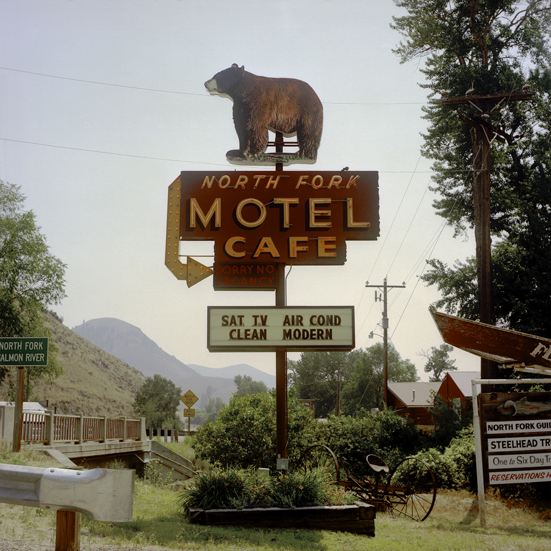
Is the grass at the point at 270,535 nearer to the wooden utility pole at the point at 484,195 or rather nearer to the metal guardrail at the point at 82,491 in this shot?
the metal guardrail at the point at 82,491

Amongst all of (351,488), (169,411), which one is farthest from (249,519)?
(169,411)

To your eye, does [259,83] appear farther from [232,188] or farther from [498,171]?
[498,171]

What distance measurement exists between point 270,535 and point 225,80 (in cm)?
1208

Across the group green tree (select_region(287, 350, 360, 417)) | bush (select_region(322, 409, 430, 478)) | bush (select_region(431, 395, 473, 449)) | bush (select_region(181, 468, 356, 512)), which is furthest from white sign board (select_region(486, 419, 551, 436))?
green tree (select_region(287, 350, 360, 417))

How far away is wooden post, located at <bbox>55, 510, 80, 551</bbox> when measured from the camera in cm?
392

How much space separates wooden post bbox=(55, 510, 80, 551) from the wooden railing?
1554 cm

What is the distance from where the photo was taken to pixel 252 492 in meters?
10.9

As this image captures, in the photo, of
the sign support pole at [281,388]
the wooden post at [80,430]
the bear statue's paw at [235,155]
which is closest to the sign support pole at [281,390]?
the sign support pole at [281,388]

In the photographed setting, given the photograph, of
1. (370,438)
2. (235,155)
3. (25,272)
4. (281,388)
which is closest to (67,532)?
(281,388)

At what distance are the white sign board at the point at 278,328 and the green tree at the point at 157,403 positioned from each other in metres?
67.1

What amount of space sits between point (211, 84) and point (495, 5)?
2018 cm

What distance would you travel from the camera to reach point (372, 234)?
1493cm

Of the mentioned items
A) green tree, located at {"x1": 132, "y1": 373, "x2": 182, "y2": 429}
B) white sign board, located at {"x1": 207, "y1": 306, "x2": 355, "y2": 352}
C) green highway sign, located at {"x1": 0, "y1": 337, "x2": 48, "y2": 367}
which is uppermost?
white sign board, located at {"x1": 207, "y1": 306, "x2": 355, "y2": 352}

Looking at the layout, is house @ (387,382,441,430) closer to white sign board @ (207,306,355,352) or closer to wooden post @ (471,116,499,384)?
wooden post @ (471,116,499,384)
